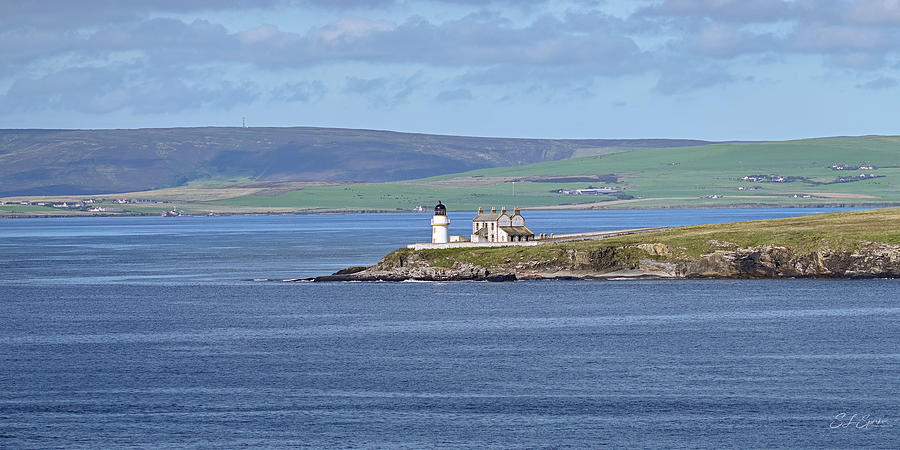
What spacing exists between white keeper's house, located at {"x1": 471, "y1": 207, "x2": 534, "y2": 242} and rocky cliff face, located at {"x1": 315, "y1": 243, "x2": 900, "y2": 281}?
8802mm

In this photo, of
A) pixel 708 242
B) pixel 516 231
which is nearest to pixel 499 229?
pixel 516 231

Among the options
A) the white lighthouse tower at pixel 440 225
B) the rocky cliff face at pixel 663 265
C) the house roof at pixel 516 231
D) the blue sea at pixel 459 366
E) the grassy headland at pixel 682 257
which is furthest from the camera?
the house roof at pixel 516 231

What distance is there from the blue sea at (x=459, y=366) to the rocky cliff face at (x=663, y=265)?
4.59m

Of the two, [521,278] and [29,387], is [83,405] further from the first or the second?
[521,278]

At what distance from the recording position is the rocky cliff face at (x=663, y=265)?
13812 cm

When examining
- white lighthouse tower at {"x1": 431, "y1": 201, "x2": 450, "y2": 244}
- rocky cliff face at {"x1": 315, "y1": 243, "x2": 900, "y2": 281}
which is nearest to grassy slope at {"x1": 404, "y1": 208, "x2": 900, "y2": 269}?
rocky cliff face at {"x1": 315, "y1": 243, "x2": 900, "y2": 281}

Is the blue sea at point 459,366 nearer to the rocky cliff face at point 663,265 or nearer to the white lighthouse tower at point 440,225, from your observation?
the rocky cliff face at point 663,265

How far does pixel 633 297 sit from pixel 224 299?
38.4 m

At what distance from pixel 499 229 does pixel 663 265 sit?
20205 millimetres

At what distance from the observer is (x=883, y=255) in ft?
452

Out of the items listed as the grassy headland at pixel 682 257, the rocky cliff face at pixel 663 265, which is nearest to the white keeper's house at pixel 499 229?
the grassy headland at pixel 682 257

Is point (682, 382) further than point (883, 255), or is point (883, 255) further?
point (883, 255)

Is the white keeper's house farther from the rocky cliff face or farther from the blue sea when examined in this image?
the blue sea

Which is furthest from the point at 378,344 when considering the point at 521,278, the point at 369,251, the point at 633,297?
the point at 369,251
